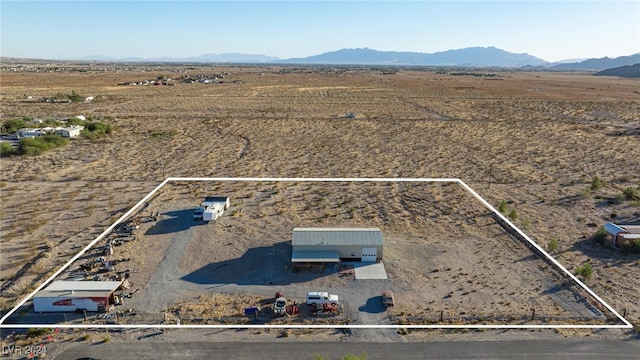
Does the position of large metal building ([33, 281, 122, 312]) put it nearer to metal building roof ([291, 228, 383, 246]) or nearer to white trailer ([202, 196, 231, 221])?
metal building roof ([291, 228, 383, 246])

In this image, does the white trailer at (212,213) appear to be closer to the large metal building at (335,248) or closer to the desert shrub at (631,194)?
the large metal building at (335,248)

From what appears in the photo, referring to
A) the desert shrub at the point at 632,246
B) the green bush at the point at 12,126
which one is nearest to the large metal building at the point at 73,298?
the desert shrub at the point at 632,246

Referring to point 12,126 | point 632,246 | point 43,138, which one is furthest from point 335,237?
point 12,126

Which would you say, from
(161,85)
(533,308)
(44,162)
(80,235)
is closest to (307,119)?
(44,162)

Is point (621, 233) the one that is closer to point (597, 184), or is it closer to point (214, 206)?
point (597, 184)

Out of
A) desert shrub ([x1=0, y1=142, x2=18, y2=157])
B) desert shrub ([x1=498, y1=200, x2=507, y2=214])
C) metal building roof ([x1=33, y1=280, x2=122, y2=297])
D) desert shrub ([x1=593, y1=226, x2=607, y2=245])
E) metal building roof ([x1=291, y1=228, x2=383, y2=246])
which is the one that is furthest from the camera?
desert shrub ([x1=0, y1=142, x2=18, y2=157])

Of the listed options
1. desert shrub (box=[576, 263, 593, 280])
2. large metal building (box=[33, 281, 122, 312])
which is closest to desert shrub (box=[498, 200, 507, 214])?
desert shrub (box=[576, 263, 593, 280])
